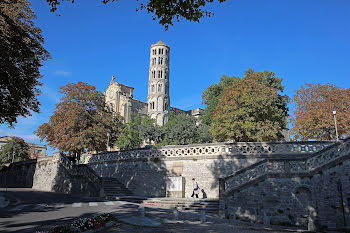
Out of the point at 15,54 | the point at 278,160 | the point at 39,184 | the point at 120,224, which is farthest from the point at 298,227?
the point at 39,184

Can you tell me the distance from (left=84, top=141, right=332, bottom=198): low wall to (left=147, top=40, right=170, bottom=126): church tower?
43238mm

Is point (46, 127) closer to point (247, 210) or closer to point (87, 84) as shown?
point (87, 84)

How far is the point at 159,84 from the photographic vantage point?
6831 cm

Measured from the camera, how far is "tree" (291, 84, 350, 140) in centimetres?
2528

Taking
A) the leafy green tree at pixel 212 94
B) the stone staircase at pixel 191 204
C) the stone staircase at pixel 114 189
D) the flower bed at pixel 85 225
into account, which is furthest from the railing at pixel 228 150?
the leafy green tree at pixel 212 94

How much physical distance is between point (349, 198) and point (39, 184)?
82.5 ft

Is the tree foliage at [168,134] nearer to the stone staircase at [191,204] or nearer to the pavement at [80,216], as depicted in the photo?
the stone staircase at [191,204]

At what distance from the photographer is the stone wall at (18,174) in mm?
28211

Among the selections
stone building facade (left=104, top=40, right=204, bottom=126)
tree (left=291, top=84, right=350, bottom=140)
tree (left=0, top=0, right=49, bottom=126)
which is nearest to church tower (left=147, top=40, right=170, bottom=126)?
stone building facade (left=104, top=40, right=204, bottom=126)

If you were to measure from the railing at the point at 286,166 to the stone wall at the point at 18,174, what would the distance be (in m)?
22.3

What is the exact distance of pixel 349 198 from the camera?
38.4 ft

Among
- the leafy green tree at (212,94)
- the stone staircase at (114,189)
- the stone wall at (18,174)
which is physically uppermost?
the leafy green tree at (212,94)

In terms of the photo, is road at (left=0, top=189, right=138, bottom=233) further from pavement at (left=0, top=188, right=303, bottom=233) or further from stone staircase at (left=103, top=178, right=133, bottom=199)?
stone staircase at (left=103, top=178, right=133, bottom=199)

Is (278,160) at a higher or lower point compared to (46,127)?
lower
